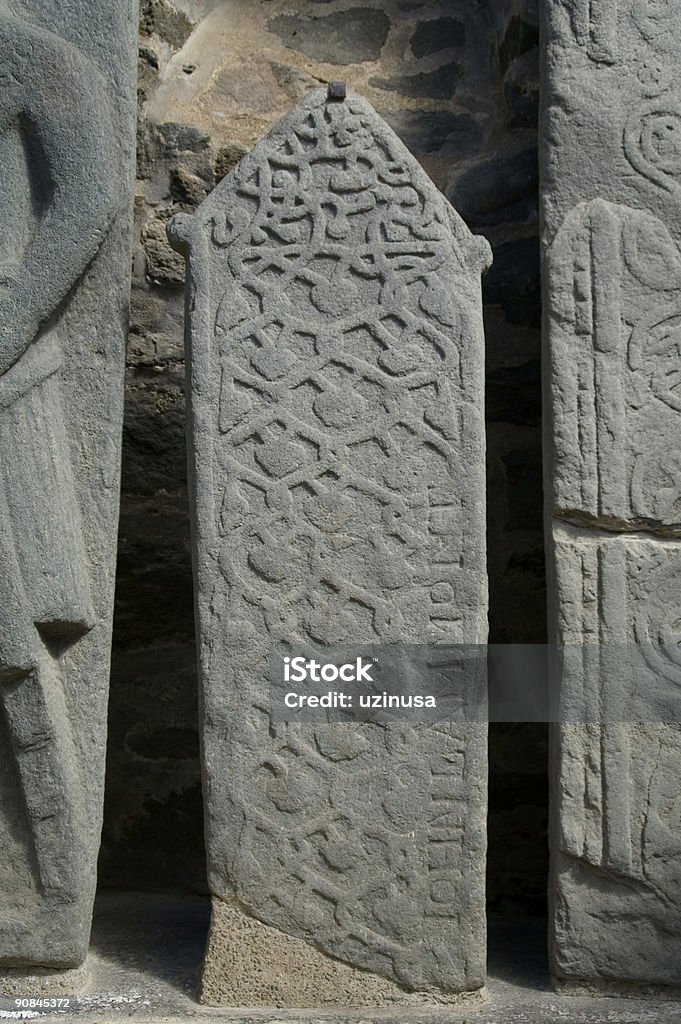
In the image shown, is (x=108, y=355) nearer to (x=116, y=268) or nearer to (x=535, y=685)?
(x=116, y=268)

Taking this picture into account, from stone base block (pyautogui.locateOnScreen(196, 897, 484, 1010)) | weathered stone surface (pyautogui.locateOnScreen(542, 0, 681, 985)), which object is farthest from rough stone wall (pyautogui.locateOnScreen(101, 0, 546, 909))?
stone base block (pyautogui.locateOnScreen(196, 897, 484, 1010))

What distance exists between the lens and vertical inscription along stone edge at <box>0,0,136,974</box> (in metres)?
2.21

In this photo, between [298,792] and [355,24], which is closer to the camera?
[298,792]

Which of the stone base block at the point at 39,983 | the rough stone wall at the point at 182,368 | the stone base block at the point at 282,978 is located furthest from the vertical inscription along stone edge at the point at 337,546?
the rough stone wall at the point at 182,368

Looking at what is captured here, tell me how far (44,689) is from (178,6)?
1.89m

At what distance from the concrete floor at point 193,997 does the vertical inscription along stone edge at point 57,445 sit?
3.7 inches

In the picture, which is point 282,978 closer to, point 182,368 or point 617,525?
point 617,525

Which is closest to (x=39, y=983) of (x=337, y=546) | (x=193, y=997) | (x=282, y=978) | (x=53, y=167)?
(x=193, y=997)

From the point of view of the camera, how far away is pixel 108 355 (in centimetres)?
230

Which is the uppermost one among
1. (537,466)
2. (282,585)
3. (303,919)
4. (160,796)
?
(537,466)

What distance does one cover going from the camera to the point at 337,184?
224 centimetres

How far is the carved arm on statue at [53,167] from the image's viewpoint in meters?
2.23

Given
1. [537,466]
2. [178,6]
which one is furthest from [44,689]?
[178,6]

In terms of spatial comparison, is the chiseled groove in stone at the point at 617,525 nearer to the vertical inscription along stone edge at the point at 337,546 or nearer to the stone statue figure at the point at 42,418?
the vertical inscription along stone edge at the point at 337,546
